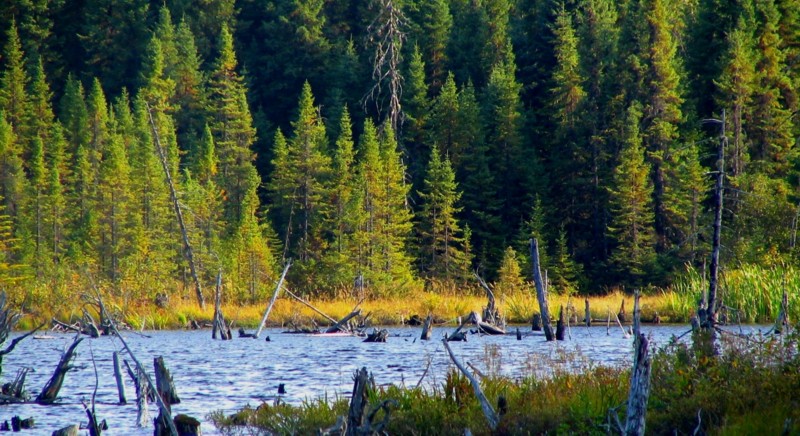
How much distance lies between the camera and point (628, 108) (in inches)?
2297

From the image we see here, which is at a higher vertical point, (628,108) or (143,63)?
(143,63)

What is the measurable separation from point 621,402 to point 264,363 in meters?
12.1

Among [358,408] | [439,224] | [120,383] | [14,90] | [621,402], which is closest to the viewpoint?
[358,408]

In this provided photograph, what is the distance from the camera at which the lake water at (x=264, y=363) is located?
1532 centimetres

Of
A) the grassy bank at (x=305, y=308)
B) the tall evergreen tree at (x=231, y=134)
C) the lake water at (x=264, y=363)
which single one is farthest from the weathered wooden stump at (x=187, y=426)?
the tall evergreen tree at (x=231, y=134)

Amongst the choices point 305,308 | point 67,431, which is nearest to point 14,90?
point 305,308

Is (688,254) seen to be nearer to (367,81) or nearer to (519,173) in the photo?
(519,173)

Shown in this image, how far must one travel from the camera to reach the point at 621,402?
37.8ft

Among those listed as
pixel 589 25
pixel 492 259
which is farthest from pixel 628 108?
pixel 492 259

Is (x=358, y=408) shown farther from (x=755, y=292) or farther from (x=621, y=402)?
(x=755, y=292)

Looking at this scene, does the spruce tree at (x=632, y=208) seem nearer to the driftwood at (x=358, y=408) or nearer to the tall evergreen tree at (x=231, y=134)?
the tall evergreen tree at (x=231, y=134)

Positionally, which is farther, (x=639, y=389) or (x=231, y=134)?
(x=231, y=134)

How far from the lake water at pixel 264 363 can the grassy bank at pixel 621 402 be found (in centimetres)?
65

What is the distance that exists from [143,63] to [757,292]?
54619 mm
